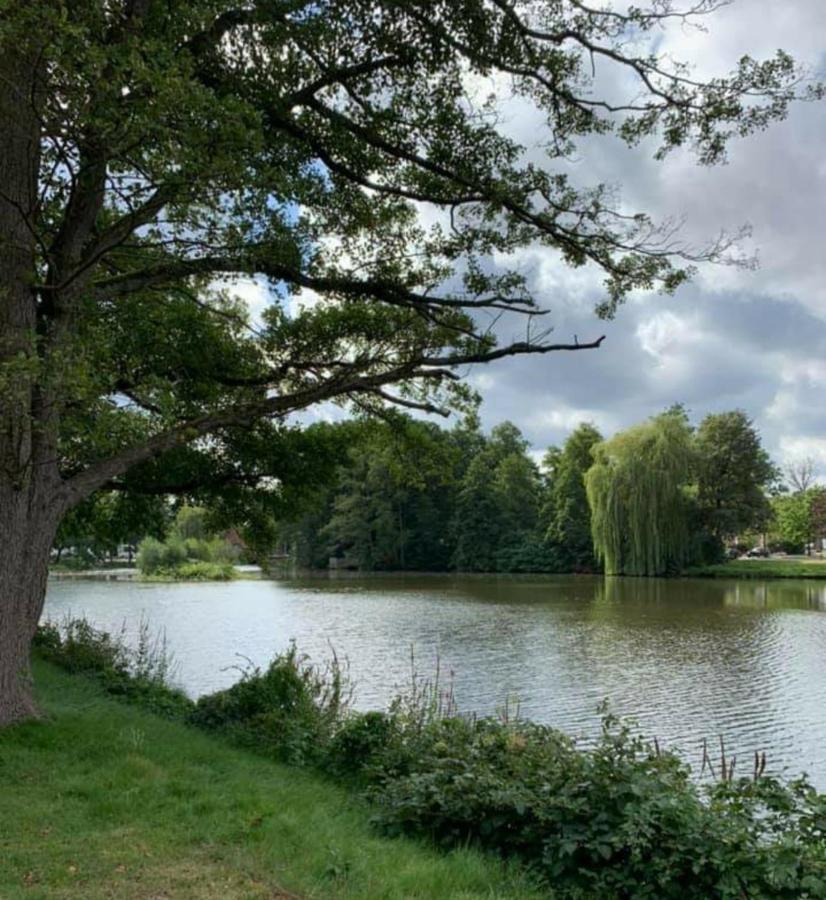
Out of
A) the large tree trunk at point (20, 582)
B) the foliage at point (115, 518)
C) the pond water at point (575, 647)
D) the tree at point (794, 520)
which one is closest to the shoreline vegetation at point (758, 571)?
the pond water at point (575, 647)

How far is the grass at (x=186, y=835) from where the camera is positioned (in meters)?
3.54

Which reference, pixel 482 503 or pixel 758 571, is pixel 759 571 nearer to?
pixel 758 571

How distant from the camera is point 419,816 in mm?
4738

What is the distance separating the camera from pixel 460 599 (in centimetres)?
3462

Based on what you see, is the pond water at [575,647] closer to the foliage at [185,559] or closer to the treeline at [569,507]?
the treeline at [569,507]

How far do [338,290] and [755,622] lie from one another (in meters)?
21.4

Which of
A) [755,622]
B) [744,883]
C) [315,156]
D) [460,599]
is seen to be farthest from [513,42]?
[460,599]

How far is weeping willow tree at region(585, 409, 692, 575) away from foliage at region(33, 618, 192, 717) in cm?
3526

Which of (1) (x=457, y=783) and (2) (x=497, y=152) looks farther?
(2) (x=497, y=152)

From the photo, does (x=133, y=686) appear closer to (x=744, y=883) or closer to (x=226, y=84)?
(x=226, y=84)

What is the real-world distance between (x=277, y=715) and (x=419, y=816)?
10.1 ft

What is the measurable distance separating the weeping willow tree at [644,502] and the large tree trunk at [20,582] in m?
41.8

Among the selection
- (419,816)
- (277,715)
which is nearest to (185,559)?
(277,715)

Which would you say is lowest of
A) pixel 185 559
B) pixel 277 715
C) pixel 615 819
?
pixel 185 559
